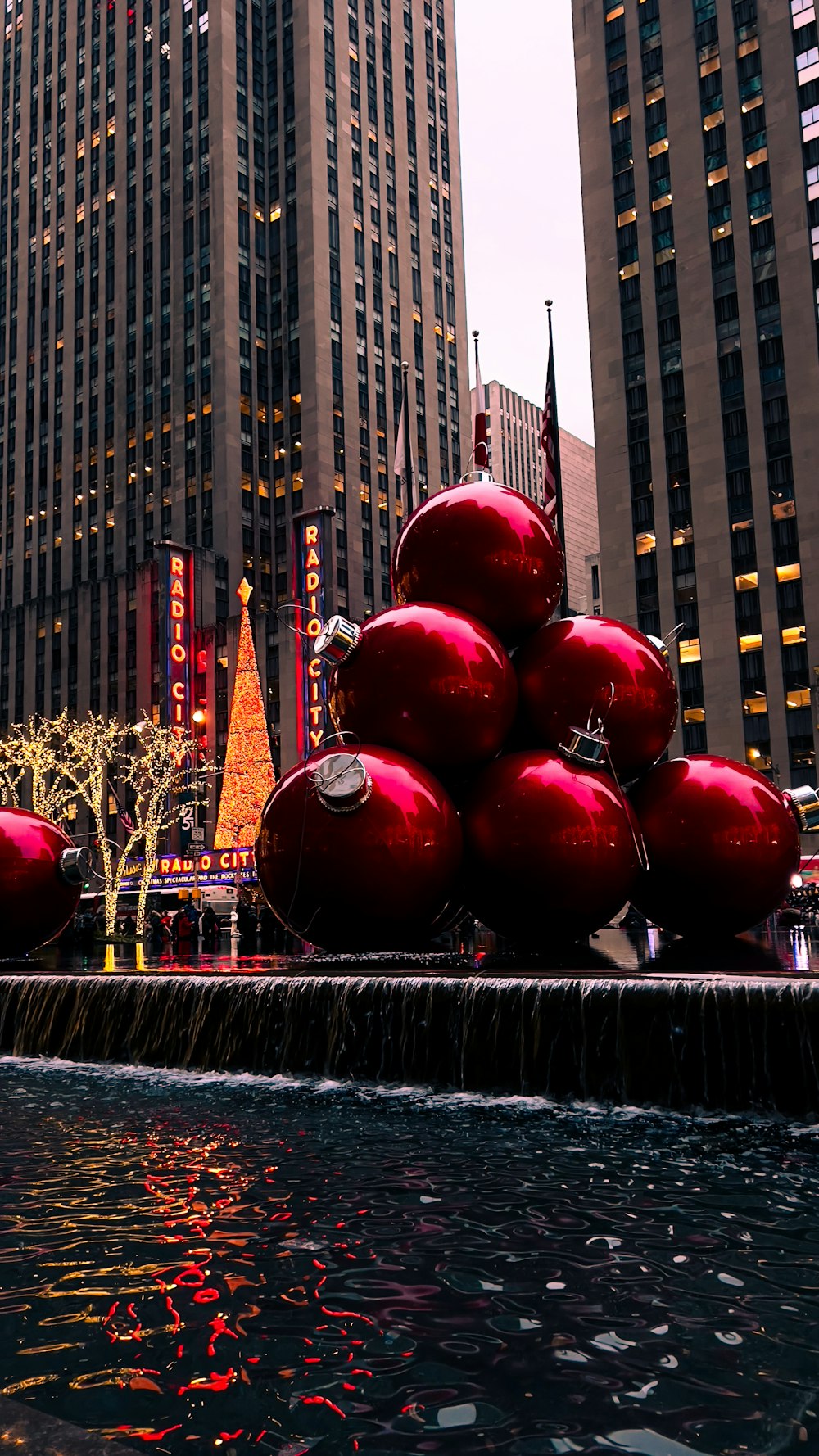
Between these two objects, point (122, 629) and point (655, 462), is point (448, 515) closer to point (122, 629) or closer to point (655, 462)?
point (655, 462)

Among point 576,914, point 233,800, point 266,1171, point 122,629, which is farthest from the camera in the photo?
point 122,629

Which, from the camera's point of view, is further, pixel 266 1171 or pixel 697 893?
pixel 697 893

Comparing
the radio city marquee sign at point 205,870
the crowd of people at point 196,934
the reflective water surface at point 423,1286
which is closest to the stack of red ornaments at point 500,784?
the reflective water surface at point 423,1286

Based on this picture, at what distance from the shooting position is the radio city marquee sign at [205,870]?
47.2 m

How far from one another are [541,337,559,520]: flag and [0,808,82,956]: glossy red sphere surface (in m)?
7.38

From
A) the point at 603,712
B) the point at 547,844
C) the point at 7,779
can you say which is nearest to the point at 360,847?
the point at 547,844

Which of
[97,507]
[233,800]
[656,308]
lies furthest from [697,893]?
[97,507]

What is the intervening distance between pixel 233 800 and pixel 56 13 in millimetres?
100908

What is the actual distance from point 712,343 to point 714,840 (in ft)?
225

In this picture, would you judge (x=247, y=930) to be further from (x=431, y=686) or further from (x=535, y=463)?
(x=535, y=463)

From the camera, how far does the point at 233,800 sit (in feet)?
152

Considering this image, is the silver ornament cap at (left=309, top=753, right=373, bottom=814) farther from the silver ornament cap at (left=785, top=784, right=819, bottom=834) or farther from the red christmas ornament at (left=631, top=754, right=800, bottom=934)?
the silver ornament cap at (left=785, top=784, right=819, bottom=834)

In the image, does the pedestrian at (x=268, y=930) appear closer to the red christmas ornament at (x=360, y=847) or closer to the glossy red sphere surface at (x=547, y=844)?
the red christmas ornament at (x=360, y=847)

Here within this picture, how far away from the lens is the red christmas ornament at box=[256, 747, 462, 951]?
8.87 meters
